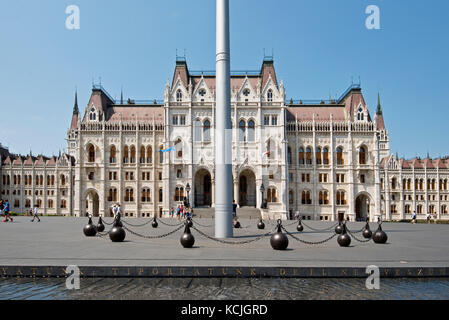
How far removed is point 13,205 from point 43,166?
10.7m

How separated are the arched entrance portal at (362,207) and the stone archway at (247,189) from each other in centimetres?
1910

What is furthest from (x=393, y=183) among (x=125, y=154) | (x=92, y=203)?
(x=92, y=203)

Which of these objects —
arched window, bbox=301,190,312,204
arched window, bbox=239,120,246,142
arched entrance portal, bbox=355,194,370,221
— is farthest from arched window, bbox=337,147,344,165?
arched window, bbox=239,120,246,142

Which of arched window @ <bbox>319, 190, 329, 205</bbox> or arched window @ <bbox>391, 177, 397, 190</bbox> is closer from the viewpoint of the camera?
arched window @ <bbox>319, 190, 329, 205</bbox>

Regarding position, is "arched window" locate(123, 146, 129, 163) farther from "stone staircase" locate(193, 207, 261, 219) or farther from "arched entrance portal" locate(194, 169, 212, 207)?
"stone staircase" locate(193, 207, 261, 219)

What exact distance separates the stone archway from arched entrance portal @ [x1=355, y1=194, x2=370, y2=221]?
1910 centimetres

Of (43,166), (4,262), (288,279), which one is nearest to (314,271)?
(288,279)

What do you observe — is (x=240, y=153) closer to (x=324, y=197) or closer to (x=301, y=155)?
(x=301, y=155)

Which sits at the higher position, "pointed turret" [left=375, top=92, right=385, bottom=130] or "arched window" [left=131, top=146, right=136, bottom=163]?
"pointed turret" [left=375, top=92, right=385, bottom=130]

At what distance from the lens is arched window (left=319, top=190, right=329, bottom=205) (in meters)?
55.4

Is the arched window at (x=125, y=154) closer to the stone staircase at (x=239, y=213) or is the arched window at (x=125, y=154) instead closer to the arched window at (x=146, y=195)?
the arched window at (x=146, y=195)

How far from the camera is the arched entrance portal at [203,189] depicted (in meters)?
54.5

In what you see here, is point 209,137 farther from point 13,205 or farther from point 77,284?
point 13,205
